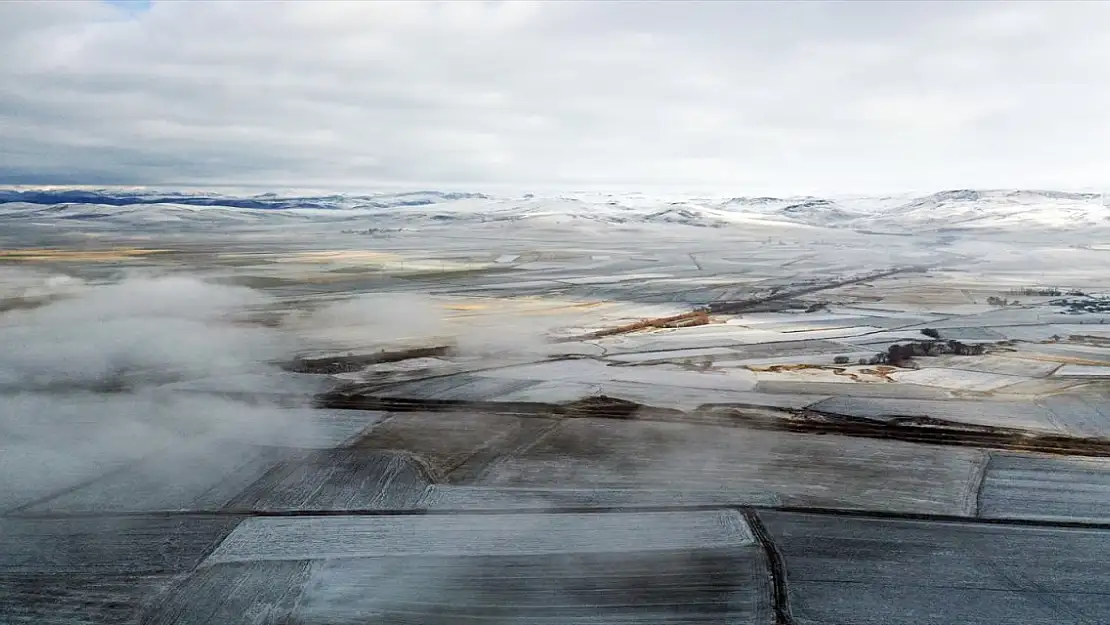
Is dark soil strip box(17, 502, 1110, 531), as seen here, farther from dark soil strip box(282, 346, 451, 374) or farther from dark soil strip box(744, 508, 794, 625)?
dark soil strip box(282, 346, 451, 374)

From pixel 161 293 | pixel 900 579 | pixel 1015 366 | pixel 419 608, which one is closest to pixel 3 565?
pixel 419 608

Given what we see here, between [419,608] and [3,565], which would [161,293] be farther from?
[419,608]

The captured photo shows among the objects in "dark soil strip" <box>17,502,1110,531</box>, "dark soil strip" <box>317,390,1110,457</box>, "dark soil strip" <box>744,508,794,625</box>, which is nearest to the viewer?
"dark soil strip" <box>744,508,794,625</box>

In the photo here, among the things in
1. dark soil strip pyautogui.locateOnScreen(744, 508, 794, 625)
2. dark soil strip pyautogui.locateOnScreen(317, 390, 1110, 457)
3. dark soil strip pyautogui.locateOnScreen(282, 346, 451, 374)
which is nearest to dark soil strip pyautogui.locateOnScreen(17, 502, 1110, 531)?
dark soil strip pyautogui.locateOnScreen(744, 508, 794, 625)

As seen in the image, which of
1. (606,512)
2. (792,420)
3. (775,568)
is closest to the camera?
(775,568)

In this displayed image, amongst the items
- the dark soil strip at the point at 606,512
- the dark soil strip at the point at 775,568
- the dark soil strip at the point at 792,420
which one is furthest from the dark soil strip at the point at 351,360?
the dark soil strip at the point at 775,568

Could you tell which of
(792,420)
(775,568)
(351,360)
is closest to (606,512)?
(775,568)

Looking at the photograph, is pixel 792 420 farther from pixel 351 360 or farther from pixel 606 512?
pixel 351 360

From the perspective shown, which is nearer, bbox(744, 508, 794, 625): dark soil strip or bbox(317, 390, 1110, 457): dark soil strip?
bbox(744, 508, 794, 625): dark soil strip
